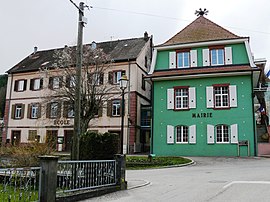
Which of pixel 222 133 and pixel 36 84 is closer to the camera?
pixel 222 133

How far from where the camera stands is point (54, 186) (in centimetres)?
754

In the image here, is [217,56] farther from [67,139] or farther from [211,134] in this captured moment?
[67,139]

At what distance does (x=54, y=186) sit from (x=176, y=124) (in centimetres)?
2113

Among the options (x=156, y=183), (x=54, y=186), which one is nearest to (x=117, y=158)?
(x=156, y=183)

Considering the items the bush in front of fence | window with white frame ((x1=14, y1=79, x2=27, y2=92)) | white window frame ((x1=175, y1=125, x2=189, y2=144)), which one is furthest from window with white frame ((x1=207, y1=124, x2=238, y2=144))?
window with white frame ((x1=14, y1=79, x2=27, y2=92))

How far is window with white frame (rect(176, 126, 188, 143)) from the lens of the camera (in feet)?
90.8

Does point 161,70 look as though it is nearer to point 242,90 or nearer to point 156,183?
point 242,90

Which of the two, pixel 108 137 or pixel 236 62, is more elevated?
pixel 236 62

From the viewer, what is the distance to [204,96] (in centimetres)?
2772

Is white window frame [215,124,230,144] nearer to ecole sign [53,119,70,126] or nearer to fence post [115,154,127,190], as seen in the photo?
ecole sign [53,119,70,126]

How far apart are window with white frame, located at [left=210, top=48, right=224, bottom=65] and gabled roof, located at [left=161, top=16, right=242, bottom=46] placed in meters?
1.23

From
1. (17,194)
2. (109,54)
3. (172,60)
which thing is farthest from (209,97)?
(17,194)

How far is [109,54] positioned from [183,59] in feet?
34.1

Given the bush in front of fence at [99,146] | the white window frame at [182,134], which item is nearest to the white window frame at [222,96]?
the white window frame at [182,134]
